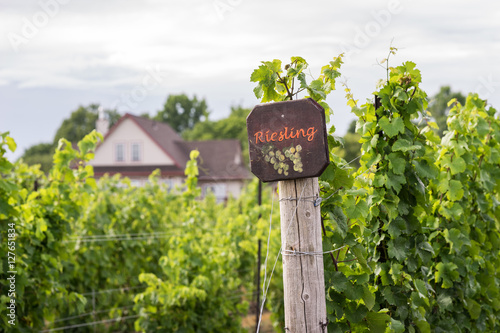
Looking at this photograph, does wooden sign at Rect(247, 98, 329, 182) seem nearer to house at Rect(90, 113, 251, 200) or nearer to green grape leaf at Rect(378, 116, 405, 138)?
green grape leaf at Rect(378, 116, 405, 138)

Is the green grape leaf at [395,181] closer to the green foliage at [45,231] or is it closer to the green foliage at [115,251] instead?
the green foliage at [115,251]

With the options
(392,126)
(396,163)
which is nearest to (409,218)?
(396,163)

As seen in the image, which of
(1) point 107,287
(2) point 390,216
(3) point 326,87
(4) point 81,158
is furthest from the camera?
(1) point 107,287

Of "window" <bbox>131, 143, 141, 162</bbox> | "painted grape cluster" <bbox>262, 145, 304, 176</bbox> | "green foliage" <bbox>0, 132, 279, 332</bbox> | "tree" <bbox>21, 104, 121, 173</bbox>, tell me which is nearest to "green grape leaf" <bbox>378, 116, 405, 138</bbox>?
"painted grape cluster" <bbox>262, 145, 304, 176</bbox>

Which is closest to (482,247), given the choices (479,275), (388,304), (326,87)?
(479,275)

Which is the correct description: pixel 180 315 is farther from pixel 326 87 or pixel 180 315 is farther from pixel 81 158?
pixel 326 87

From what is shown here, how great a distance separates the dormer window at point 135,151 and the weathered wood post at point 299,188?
29745 mm

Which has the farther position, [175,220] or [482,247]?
[175,220]

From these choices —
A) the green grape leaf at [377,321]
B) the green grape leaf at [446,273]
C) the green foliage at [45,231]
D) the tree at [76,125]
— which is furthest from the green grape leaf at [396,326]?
the tree at [76,125]

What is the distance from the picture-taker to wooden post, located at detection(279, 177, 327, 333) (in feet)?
7.86

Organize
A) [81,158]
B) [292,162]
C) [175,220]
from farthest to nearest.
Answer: [175,220], [81,158], [292,162]

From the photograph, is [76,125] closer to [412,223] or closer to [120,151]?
[120,151]

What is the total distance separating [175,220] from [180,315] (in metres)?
3.49

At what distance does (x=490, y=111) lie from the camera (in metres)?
5.48
